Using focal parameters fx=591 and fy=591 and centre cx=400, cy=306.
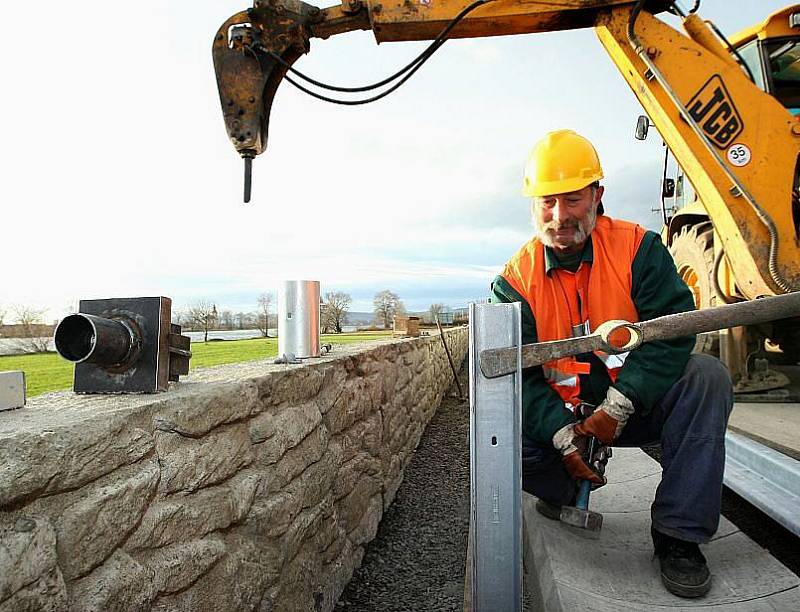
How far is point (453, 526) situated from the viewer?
3844 millimetres

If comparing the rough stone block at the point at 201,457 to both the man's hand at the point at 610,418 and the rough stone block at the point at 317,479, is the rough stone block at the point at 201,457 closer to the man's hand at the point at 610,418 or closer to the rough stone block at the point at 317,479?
the rough stone block at the point at 317,479

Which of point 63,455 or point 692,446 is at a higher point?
point 63,455

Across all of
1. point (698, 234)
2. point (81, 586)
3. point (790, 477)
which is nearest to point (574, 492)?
point (790, 477)

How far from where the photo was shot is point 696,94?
13.0 feet

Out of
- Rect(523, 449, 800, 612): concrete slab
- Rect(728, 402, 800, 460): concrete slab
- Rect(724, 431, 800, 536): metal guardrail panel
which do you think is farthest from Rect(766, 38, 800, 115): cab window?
Rect(523, 449, 800, 612): concrete slab

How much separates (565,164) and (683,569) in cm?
155

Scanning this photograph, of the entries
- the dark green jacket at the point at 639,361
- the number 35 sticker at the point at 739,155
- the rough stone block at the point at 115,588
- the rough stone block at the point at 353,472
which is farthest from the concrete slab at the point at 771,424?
the rough stone block at the point at 115,588

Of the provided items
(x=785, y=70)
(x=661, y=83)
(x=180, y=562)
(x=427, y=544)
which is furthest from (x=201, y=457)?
(x=785, y=70)

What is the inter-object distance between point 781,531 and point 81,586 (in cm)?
380

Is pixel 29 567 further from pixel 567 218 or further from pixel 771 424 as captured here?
pixel 771 424

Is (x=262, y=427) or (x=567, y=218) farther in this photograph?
(x=567, y=218)

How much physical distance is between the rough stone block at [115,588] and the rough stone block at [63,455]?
0.66ft

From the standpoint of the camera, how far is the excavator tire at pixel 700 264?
5.06 metres

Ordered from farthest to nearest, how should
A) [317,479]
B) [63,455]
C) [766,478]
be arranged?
1. [766,478]
2. [317,479]
3. [63,455]
